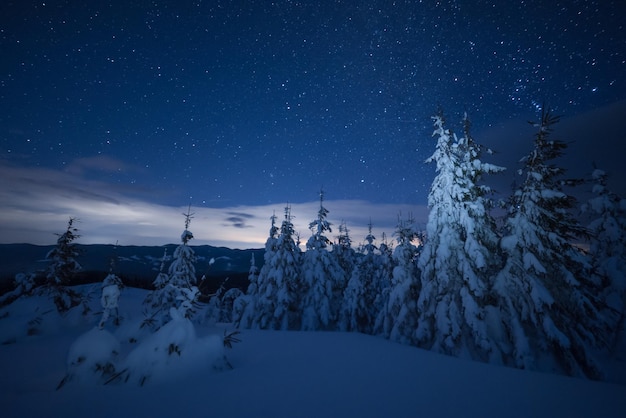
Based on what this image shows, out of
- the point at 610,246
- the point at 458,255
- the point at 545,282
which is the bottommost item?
the point at 545,282

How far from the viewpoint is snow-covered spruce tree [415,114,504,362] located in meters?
12.9

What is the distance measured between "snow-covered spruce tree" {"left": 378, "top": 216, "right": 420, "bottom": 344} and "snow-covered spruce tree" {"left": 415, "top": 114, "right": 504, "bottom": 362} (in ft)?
5.35

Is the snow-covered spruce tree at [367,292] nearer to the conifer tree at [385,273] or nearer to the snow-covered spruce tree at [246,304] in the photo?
the conifer tree at [385,273]

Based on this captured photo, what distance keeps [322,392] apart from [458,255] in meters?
11.5

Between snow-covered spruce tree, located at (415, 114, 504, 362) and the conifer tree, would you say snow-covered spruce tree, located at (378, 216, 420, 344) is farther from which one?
the conifer tree

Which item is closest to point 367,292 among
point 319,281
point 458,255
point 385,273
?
point 385,273

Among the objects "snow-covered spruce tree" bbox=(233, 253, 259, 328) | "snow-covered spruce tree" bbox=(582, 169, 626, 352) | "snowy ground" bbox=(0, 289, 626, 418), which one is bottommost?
"snow-covered spruce tree" bbox=(233, 253, 259, 328)

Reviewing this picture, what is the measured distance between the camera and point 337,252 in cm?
3316

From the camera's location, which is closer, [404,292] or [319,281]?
[404,292]

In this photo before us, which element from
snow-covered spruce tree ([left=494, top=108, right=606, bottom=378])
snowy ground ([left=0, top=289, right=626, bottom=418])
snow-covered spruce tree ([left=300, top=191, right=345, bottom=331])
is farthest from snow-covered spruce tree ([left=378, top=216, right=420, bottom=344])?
snowy ground ([left=0, top=289, right=626, bottom=418])

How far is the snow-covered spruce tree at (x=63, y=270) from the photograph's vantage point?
19.4 metres

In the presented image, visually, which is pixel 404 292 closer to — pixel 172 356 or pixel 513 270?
pixel 513 270

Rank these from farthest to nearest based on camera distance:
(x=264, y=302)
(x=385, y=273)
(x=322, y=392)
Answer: (x=385, y=273), (x=264, y=302), (x=322, y=392)

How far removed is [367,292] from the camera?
3275 centimetres
